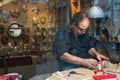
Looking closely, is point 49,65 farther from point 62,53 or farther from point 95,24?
point 62,53

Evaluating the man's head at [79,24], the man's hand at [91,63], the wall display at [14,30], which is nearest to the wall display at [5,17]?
the wall display at [14,30]

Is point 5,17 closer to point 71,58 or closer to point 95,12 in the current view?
point 95,12

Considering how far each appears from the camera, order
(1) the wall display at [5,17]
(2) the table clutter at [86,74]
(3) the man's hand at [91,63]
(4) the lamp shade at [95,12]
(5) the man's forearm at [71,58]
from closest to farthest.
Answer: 1. (2) the table clutter at [86,74]
2. (3) the man's hand at [91,63]
3. (5) the man's forearm at [71,58]
4. (4) the lamp shade at [95,12]
5. (1) the wall display at [5,17]

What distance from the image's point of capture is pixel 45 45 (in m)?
4.95

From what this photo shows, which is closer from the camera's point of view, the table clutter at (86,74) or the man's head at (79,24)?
the table clutter at (86,74)

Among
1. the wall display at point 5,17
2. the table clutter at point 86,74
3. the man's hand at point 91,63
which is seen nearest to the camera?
the table clutter at point 86,74

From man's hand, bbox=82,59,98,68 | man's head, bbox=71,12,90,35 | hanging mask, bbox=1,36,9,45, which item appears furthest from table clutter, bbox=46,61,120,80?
hanging mask, bbox=1,36,9,45

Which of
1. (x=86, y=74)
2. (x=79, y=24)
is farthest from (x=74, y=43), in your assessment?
(x=86, y=74)

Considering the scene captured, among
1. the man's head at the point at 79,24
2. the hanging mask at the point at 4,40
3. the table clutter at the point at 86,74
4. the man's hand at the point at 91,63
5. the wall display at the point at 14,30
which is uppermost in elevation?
the man's head at the point at 79,24

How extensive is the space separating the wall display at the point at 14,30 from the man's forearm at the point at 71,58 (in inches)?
88.9

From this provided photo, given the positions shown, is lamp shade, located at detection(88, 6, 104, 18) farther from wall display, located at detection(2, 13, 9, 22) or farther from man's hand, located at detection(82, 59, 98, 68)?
man's hand, located at detection(82, 59, 98, 68)

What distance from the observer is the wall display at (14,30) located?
469cm

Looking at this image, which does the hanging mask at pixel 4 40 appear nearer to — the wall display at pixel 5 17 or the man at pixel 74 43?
the wall display at pixel 5 17

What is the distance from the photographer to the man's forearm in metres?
2.48
